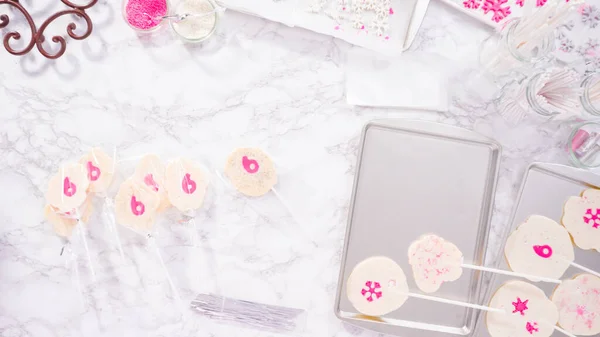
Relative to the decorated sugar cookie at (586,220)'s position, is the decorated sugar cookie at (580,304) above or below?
below

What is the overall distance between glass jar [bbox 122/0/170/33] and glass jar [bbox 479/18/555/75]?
0.60m

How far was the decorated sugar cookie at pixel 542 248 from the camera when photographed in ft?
3.11

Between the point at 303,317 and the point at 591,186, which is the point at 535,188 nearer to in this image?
the point at 591,186

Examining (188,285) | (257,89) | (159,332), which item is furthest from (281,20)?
(159,332)

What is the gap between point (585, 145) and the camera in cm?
94

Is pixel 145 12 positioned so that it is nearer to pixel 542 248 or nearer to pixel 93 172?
pixel 93 172

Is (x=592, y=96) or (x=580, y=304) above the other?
(x=592, y=96)

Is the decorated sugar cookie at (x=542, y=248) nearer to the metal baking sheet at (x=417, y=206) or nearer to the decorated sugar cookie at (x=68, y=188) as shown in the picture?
the metal baking sheet at (x=417, y=206)

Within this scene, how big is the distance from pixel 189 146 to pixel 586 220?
0.74m

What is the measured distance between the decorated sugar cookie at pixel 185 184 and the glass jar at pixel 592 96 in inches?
26.7

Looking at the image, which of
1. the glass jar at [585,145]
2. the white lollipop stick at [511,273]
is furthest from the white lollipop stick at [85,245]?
the glass jar at [585,145]

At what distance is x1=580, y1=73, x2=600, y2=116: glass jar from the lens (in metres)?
0.88

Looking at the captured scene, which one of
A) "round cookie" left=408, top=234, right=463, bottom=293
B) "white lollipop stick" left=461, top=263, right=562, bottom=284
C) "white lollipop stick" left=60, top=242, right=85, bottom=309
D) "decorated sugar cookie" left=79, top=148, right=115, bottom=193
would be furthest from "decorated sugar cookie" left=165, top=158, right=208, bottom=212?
"white lollipop stick" left=461, top=263, right=562, bottom=284

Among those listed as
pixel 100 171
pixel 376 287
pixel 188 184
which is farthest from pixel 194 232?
pixel 376 287
